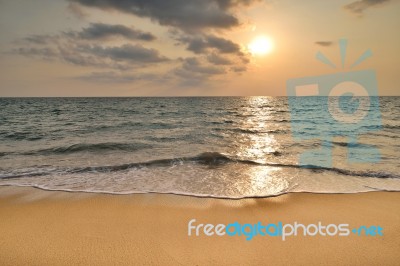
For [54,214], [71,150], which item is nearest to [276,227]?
[54,214]

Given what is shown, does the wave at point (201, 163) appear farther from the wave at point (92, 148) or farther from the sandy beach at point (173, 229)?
the wave at point (92, 148)

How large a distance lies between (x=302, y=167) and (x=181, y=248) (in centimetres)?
688

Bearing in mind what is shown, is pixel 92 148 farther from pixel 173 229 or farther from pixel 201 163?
pixel 173 229

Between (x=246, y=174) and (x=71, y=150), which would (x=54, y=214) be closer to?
(x=246, y=174)

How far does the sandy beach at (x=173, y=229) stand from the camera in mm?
3766

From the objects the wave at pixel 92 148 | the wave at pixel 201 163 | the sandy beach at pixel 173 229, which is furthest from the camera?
the wave at pixel 92 148

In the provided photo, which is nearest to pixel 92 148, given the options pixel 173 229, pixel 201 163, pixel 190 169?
pixel 201 163

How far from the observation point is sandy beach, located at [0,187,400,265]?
3.77 m

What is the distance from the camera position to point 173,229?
462cm

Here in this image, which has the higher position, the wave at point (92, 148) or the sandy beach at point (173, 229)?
the wave at point (92, 148)

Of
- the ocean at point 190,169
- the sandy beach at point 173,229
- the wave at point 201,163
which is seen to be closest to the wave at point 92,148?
the ocean at point 190,169

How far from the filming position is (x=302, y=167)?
9508 mm

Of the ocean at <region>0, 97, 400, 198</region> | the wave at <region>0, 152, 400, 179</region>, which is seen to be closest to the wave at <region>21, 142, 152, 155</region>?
the ocean at <region>0, 97, 400, 198</region>

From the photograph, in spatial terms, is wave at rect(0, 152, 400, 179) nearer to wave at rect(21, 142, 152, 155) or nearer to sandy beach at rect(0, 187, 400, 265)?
sandy beach at rect(0, 187, 400, 265)
